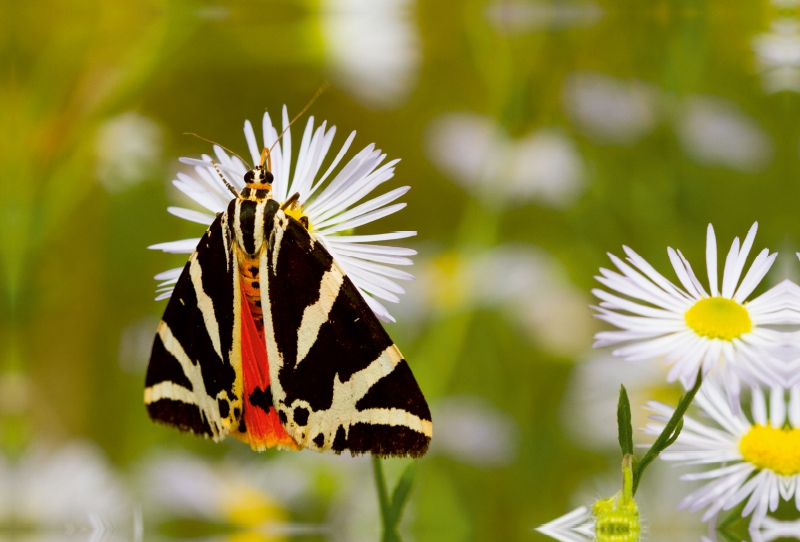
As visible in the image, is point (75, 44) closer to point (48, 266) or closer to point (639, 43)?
point (48, 266)

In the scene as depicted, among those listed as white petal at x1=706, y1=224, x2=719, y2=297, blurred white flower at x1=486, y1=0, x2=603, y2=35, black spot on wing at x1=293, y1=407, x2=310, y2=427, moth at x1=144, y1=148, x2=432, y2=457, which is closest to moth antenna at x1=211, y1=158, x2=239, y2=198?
moth at x1=144, y1=148, x2=432, y2=457

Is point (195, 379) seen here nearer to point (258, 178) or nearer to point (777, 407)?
point (258, 178)

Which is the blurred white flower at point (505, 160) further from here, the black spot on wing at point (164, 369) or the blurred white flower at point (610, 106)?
the black spot on wing at point (164, 369)

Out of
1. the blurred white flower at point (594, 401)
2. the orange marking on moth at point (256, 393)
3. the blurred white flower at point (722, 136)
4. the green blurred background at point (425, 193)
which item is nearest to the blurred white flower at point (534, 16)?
the green blurred background at point (425, 193)

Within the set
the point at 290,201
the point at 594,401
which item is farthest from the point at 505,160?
the point at 290,201

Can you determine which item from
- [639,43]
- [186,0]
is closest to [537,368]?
[639,43]

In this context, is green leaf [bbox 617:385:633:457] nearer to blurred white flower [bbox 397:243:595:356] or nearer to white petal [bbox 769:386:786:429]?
white petal [bbox 769:386:786:429]
